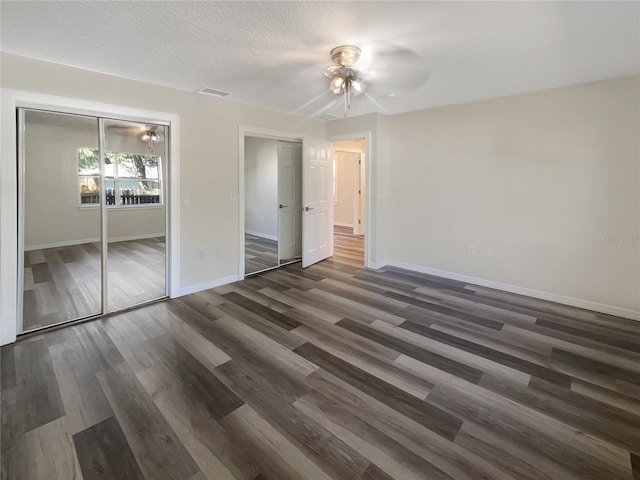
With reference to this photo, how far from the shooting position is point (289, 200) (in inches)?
222

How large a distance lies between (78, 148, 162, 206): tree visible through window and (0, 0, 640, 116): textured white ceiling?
837mm

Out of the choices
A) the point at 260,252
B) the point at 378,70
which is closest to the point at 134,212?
the point at 260,252

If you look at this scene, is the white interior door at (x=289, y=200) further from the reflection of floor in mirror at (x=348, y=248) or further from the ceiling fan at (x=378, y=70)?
the ceiling fan at (x=378, y=70)

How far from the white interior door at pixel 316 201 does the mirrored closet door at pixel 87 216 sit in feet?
7.18

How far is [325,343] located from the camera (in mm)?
2848

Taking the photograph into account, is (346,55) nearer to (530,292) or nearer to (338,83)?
(338,83)

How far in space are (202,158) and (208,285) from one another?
1.66 metres

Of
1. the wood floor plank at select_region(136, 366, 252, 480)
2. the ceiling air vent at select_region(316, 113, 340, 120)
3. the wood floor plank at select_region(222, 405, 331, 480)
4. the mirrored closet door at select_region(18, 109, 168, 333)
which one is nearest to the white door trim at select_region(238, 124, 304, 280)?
the ceiling air vent at select_region(316, 113, 340, 120)

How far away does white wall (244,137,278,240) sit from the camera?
17.4 ft

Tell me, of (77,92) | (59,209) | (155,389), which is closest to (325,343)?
(155,389)

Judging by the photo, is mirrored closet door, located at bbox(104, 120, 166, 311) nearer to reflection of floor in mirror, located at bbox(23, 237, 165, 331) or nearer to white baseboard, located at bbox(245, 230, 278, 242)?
reflection of floor in mirror, located at bbox(23, 237, 165, 331)

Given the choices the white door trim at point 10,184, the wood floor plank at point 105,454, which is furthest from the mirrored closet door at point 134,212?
the wood floor plank at point 105,454

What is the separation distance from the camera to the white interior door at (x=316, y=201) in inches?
207

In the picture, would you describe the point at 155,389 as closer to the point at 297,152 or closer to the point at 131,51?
the point at 131,51
